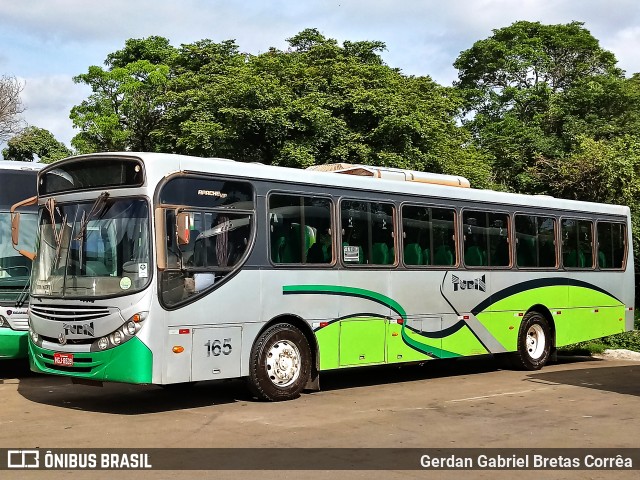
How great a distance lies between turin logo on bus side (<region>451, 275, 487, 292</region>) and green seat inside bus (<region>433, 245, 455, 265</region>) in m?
0.28

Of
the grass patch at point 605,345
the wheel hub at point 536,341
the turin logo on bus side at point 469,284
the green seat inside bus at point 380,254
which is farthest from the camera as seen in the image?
the grass patch at point 605,345

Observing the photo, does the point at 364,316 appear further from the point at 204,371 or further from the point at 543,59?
the point at 543,59

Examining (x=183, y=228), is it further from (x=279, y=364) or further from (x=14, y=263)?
(x=14, y=263)

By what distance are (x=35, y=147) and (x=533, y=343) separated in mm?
28376

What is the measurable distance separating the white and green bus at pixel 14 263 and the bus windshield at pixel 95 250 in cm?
229

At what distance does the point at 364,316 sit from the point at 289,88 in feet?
57.8

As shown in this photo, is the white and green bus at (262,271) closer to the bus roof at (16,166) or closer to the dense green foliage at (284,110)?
the bus roof at (16,166)

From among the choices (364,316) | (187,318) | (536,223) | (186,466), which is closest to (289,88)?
(536,223)

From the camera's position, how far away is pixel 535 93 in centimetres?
4153

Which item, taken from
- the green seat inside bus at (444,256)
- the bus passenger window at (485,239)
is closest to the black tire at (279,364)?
the green seat inside bus at (444,256)

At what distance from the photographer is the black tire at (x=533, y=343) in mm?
16094

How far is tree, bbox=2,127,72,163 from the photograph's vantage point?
3737 cm

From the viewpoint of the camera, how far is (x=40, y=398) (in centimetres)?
1163

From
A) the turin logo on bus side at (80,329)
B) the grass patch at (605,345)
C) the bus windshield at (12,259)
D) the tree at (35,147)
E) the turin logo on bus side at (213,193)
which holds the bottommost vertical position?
the grass patch at (605,345)
